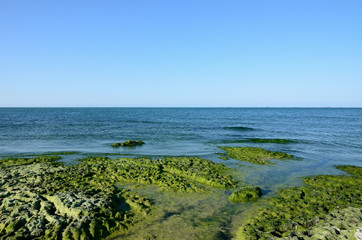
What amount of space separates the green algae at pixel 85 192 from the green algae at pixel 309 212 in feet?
11.2

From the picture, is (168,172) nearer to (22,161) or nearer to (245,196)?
(245,196)

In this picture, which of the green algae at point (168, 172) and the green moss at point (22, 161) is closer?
the green algae at point (168, 172)

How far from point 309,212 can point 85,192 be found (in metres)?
10.2

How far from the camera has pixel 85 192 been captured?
1018 cm

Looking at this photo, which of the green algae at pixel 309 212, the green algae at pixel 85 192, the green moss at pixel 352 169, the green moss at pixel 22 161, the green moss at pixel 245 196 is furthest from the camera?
the green moss at pixel 22 161

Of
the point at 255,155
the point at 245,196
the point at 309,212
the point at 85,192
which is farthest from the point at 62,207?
the point at 255,155

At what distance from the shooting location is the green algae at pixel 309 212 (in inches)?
277

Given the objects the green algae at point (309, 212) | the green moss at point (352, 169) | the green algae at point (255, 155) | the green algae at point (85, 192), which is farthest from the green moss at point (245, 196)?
the green moss at point (352, 169)

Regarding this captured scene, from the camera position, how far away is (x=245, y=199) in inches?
396

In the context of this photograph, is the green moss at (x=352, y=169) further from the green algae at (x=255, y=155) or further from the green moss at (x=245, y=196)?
the green moss at (x=245, y=196)

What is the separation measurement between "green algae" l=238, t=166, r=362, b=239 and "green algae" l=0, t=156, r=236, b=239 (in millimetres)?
3400

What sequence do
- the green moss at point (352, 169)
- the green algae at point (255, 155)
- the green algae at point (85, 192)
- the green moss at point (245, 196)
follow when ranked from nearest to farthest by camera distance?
1. the green algae at point (85, 192)
2. the green moss at point (245, 196)
3. the green moss at point (352, 169)
4. the green algae at point (255, 155)

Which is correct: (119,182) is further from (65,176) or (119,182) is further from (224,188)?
(224,188)

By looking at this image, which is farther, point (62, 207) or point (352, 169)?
point (352, 169)
